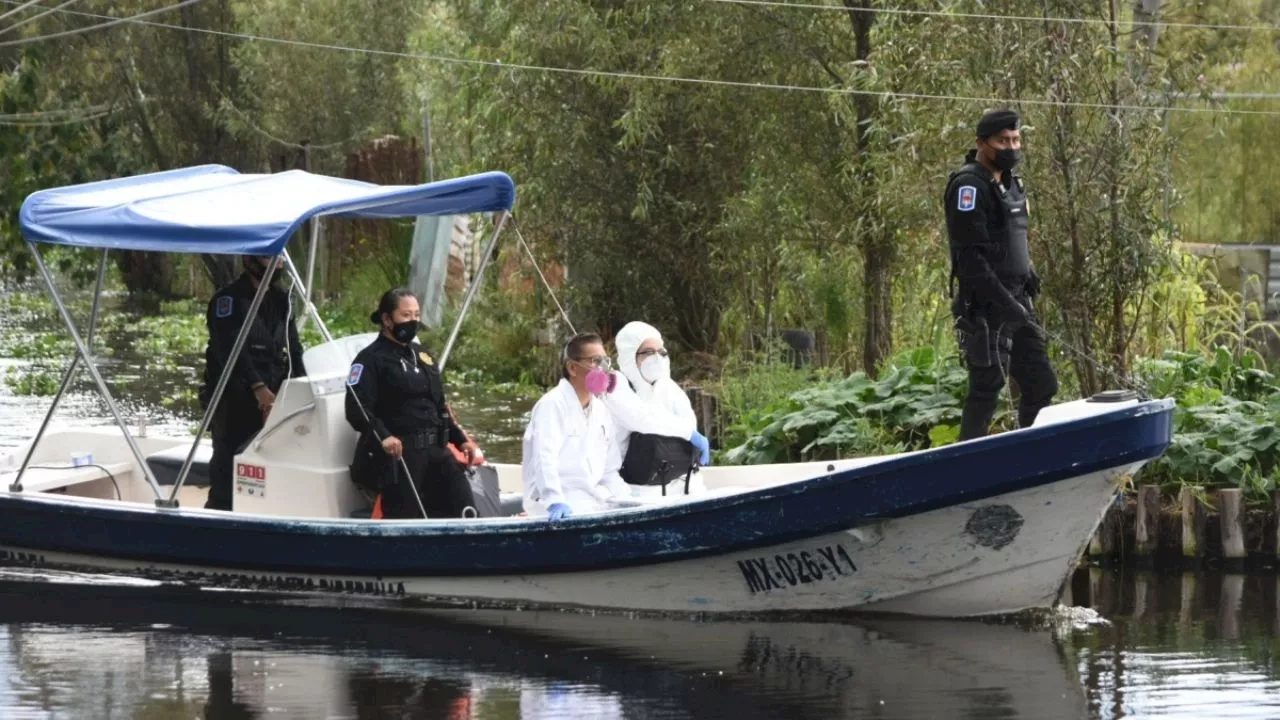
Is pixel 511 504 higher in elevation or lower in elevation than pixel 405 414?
lower

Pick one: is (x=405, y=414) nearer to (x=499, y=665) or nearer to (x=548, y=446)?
(x=548, y=446)

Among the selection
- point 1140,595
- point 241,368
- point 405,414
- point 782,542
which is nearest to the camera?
point 782,542

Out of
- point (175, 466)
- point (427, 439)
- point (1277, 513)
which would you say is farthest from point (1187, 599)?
point (175, 466)

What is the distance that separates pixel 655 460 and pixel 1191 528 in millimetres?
3380

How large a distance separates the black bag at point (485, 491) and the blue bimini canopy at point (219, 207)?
1.54 m

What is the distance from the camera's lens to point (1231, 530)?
1257 cm

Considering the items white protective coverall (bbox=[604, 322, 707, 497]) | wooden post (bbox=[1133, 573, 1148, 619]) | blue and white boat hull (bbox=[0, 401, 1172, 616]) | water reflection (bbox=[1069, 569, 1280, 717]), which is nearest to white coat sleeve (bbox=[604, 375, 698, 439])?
white protective coverall (bbox=[604, 322, 707, 497])

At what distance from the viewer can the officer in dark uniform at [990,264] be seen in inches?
426

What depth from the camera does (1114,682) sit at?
9617 millimetres

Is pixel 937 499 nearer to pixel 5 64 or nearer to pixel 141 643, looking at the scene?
pixel 141 643

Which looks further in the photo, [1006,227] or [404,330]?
[404,330]

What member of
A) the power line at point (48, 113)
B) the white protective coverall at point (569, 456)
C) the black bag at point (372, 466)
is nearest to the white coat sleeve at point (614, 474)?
the white protective coverall at point (569, 456)

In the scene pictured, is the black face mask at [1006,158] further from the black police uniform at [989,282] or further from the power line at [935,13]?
the power line at [935,13]

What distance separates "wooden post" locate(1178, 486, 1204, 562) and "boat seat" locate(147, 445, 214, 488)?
230 inches
